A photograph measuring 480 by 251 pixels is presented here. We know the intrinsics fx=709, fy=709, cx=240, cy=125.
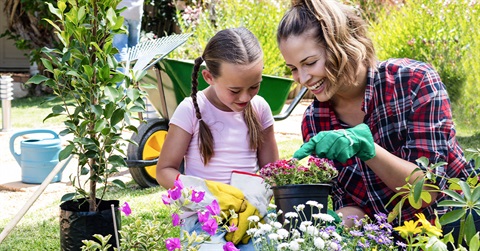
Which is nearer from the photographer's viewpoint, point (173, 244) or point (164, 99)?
point (173, 244)

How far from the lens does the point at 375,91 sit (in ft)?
6.99

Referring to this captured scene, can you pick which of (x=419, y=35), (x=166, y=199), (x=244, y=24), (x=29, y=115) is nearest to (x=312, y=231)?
(x=166, y=199)

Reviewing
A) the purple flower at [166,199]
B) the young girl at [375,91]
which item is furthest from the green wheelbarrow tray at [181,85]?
the purple flower at [166,199]

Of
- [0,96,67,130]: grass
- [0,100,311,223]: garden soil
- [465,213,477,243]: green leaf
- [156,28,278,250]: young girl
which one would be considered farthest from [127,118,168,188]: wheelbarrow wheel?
[465,213,477,243]: green leaf

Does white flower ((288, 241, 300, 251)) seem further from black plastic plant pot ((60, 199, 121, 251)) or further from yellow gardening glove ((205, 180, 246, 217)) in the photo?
black plastic plant pot ((60, 199, 121, 251))

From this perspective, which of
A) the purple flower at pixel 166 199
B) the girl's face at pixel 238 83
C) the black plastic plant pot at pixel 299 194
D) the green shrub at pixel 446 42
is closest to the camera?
the purple flower at pixel 166 199

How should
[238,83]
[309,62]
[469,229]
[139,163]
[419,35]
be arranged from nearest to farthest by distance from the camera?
1. [469,229]
2. [309,62]
3. [238,83]
4. [139,163]
5. [419,35]

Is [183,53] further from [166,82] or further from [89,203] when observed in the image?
[89,203]

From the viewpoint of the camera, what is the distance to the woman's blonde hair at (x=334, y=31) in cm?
198

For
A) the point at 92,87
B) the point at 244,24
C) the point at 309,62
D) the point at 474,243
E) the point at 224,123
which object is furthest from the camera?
the point at 244,24

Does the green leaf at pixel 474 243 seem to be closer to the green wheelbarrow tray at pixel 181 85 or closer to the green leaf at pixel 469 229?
the green leaf at pixel 469 229

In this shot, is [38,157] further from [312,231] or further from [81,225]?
[312,231]

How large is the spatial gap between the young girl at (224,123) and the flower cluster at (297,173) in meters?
0.60

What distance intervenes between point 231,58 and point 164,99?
187cm
